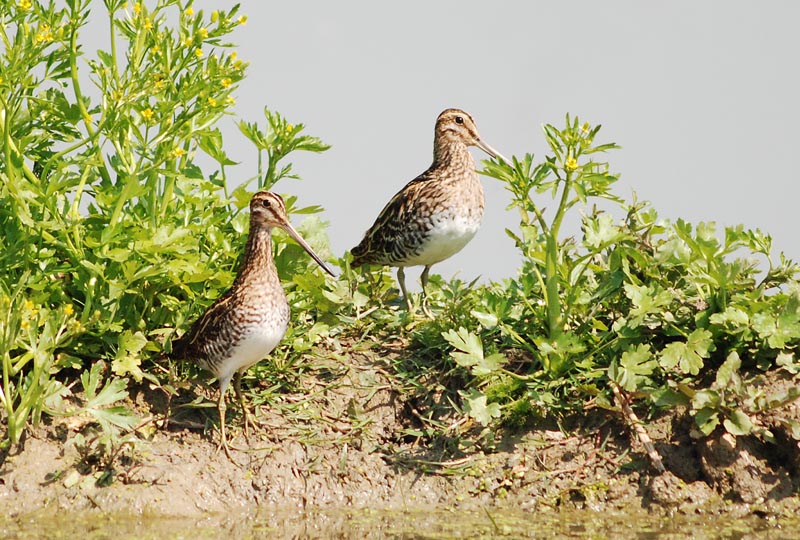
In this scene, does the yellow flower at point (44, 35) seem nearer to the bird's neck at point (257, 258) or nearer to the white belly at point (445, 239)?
the bird's neck at point (257, 258)

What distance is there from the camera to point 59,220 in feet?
22.9

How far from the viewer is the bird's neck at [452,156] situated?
9.23 metres

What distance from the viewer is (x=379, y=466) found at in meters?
7.46

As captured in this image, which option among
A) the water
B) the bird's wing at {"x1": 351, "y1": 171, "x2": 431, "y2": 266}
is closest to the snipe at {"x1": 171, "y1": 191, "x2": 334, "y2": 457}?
the water

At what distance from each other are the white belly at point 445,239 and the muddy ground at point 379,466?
1392 mm

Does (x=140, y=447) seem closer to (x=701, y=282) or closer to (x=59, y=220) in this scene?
(x=59, y=220)

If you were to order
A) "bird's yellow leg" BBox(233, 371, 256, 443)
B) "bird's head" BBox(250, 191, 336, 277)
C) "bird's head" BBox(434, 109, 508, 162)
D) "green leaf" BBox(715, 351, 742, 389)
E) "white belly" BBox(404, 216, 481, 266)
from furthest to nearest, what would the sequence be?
"bird's head" BBox(434, 109, 508, 162) < "white belly" BBox(404, 216, 481, 266) < "bird's head" BBox(250, 191, 336, 277) < "bird's yellow leg" BBox(233, 371, 256, 443) < "green leaf" BBox(715, 351, 742, 389)

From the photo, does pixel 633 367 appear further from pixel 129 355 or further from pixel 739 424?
pixel 129 355

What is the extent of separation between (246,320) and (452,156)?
106 inches

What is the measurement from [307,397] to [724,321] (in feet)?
8.15

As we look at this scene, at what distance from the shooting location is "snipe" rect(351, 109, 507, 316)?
8.67 meters

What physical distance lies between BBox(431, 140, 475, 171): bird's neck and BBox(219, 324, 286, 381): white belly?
7.99 ft

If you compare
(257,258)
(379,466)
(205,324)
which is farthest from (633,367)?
(205,324)

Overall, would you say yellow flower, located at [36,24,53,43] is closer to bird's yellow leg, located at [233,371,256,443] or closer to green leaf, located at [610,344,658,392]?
bird's yellow leg, located at [233,371,256,443]
